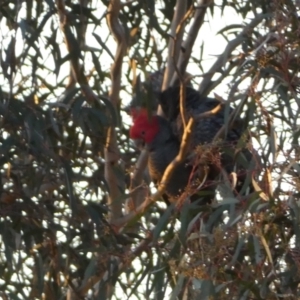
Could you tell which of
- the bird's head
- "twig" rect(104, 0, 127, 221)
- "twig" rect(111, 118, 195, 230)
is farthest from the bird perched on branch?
"twig" rect(111, 118, 195, 230)

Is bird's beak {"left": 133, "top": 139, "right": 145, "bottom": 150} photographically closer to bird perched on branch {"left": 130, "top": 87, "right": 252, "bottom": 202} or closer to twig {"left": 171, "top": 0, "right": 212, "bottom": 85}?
bird perched on branch {"left": 130, "top": 87, "right": 252, "bottom": 202}

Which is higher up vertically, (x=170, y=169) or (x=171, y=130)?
(x=171, y=130)

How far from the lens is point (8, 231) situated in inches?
101

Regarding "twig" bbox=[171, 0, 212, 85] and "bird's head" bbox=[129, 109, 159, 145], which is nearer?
"twig" bbox=[171, 0, 212, 85]

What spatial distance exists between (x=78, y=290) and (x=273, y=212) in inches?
39.1

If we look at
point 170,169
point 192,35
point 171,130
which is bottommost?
point 170,169

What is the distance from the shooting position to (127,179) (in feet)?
10.2

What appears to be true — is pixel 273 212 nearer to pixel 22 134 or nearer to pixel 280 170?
pixel 280 170

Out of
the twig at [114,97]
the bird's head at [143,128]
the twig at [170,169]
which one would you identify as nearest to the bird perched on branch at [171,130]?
the bird's head at [143,128]

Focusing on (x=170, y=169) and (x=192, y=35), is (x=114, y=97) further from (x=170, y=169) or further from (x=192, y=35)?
(x=170, y=169)

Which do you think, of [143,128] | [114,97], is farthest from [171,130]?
[114,97]

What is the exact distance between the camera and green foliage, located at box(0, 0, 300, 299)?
186 centimetres

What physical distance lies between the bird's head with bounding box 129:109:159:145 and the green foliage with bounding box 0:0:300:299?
0.08 m

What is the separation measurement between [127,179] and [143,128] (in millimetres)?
239
